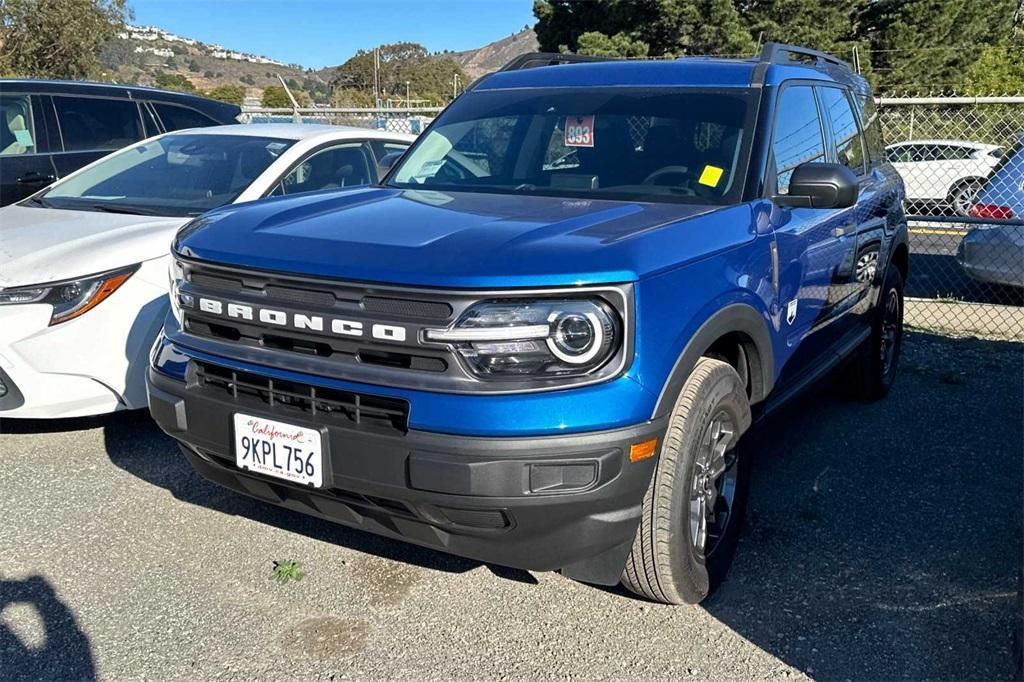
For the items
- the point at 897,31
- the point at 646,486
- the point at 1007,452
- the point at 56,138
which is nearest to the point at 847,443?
the point at 1007,452

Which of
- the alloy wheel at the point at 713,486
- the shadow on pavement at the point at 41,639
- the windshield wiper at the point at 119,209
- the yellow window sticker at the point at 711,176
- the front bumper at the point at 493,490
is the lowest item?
the shadow on pavement at the point at 41,639

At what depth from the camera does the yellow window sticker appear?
3.49 meters

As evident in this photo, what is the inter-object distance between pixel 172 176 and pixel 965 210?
313 inches

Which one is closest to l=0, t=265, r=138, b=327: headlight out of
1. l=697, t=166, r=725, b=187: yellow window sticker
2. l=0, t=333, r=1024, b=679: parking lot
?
l=0, t=333, r=1024, b=679: parking lot

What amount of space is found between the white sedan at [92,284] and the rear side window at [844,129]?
2.37 metres

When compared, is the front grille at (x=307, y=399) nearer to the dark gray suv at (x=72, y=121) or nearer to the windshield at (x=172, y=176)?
the windshield at (x=172, y=176)

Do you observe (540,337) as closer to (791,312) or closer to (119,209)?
(791,312)

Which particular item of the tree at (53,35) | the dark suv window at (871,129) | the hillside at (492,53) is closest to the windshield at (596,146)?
the dark suv window at (871,129)

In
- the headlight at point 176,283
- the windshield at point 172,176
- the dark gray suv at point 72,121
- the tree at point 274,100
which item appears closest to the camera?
the headlight at point 176,283

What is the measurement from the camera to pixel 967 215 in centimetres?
862

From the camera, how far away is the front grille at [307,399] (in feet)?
8.38

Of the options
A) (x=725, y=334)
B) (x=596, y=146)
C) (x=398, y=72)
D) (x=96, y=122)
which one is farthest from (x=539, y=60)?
(x=398, y=72)

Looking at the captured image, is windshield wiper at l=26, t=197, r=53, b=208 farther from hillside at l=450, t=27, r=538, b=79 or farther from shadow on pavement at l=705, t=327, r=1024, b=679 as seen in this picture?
hillside at l=450, t=27, r=538, b=79

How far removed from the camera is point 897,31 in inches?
1246
